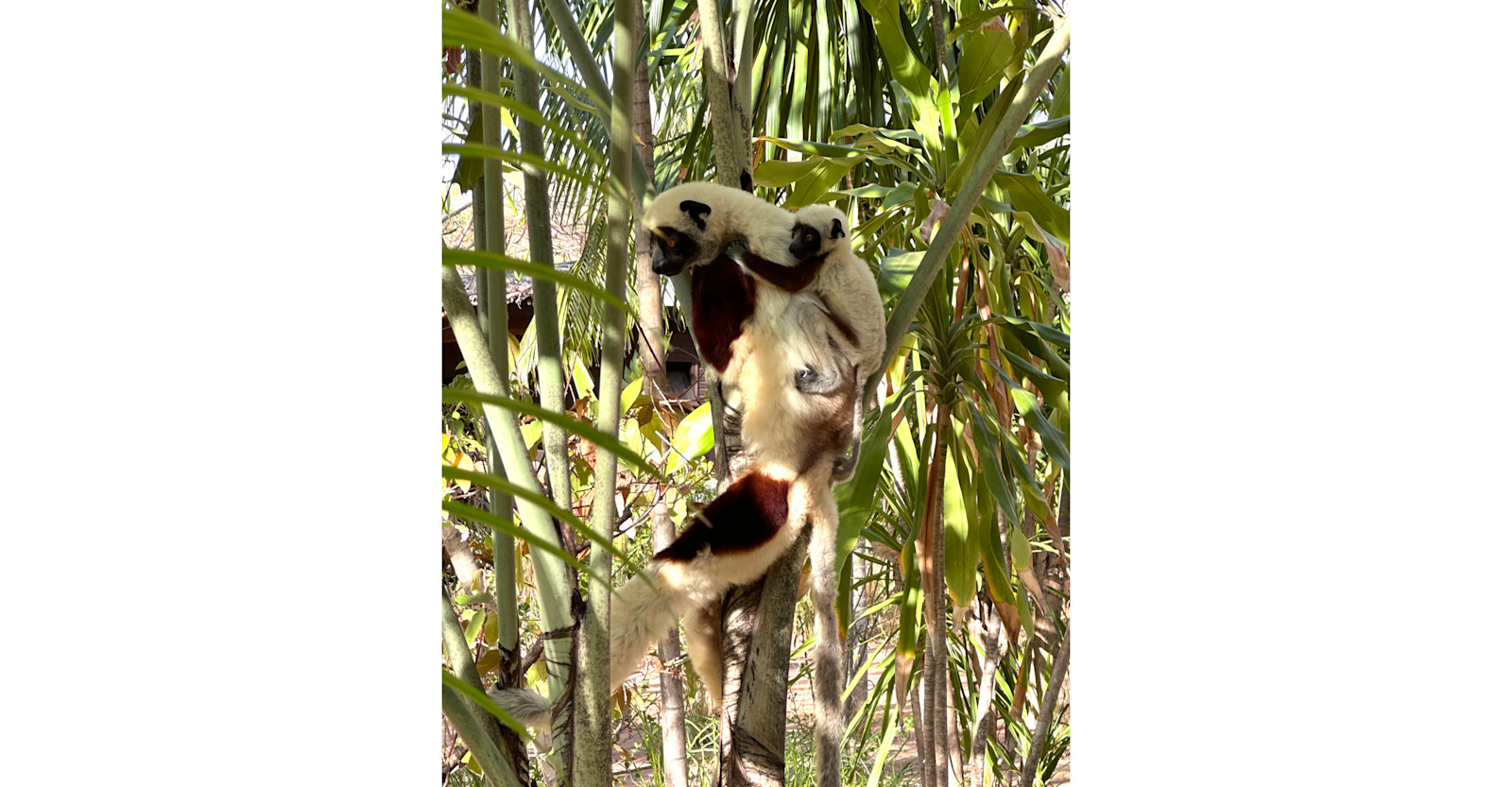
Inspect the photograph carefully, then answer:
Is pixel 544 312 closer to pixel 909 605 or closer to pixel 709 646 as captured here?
pixel 709 646

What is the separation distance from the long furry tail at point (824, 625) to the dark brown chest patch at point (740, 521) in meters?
0.03

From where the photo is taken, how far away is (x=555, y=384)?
87 centimetres

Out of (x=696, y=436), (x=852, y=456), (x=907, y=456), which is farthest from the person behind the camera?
(x=907, y=456)

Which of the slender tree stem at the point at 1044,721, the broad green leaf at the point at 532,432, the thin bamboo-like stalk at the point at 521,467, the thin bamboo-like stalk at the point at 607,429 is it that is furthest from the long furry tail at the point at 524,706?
the slender tree stem at the point at 1044,721

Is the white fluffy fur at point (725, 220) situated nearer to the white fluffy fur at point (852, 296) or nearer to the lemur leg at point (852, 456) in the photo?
the white fluffy fur at point (852, 296)

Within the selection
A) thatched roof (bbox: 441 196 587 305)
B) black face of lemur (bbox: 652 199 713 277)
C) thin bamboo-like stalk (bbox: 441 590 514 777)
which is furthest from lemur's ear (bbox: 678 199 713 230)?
thatched roof (bbox: 441 196 587 305)

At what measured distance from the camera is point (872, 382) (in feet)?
3.92

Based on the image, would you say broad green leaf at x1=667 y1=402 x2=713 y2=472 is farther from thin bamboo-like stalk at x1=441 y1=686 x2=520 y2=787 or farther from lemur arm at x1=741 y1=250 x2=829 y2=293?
thin bamboo-like stalk at x1=441 y1=686 x2=520 y2=787

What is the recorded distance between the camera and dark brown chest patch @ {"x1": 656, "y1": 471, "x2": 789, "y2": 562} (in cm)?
112

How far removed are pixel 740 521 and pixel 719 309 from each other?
25 cm

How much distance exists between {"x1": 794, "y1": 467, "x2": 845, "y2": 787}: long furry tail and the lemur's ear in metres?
0.31

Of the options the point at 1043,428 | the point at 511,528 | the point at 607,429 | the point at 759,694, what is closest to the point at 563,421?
the point at 511,528
